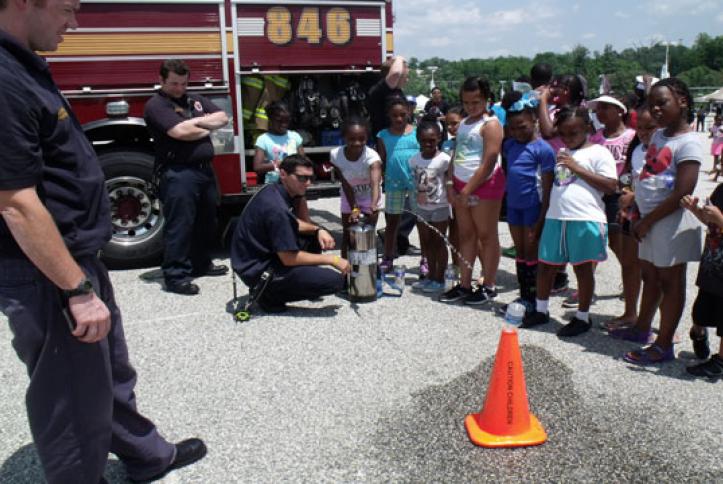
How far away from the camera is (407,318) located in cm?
500

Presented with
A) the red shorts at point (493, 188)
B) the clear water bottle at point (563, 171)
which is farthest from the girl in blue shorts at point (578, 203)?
the red shorts at point (493, 188)

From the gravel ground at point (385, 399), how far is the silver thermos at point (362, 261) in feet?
0.81

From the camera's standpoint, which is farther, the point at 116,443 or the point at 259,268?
the point at 259,268

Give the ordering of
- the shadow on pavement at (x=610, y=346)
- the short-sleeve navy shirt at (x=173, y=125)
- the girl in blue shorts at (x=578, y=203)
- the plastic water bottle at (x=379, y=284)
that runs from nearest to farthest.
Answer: the shadow on pavement at (x=610, y=346) < the girl in blue shorts at (x=578, y=203) < the short-sleeve navy shirt at (x=173, y=125) < the plastic water bottle at (x=379, y=284)

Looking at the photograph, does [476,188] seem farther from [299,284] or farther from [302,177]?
[299,284]

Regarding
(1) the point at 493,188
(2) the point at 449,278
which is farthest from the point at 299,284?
(1) the point at 493,188

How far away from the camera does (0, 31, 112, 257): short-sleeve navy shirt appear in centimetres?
192

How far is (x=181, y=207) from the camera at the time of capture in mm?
5660

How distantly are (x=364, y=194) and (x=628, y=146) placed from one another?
7.43 ft

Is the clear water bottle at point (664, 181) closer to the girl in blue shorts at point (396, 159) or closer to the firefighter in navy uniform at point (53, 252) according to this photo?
the girl in blue shorts at point (396, 159)

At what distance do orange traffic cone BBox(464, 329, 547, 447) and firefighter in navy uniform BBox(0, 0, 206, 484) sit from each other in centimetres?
176

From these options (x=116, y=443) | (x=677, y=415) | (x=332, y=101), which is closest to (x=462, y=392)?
(x=677, y=415)

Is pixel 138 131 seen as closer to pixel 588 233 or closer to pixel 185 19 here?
pixel 185 19

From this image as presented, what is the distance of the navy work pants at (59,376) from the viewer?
2.18 meters
